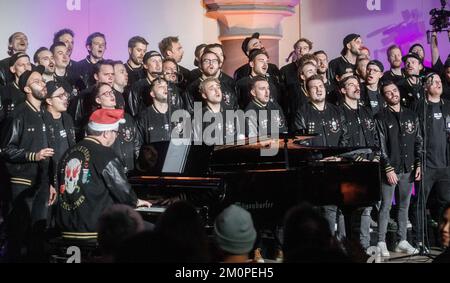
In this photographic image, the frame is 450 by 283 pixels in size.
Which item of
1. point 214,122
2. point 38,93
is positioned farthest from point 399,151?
point 38,93

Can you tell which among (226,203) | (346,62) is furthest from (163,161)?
(346,62)

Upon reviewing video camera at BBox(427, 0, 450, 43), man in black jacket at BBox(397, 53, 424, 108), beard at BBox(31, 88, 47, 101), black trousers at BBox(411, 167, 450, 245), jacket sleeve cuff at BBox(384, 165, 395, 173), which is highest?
video camera at BBox(427, 0, 450, 43)

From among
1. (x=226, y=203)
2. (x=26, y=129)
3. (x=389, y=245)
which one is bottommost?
(x=389, y=245)

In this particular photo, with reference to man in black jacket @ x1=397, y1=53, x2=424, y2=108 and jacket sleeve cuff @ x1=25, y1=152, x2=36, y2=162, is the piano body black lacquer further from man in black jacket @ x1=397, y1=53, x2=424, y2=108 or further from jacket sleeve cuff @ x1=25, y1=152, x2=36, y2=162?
man in black jacket @ x1=397, y1=53, x2=424, y2=108

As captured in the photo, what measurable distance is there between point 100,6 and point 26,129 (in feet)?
13.5

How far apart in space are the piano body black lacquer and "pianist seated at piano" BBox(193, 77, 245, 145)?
108 centimetres

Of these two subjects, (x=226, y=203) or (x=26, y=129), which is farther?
(x=26, y=129)

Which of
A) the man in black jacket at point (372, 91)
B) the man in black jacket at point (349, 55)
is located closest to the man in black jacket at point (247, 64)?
the man in black jacket at point (349, 55)

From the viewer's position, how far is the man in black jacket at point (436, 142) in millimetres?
9789

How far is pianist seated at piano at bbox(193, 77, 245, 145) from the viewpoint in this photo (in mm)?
9312

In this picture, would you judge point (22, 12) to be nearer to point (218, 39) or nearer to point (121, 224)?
point (218, 39)

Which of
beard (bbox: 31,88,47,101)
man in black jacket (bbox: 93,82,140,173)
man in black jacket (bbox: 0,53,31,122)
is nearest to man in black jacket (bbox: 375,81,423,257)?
man in black jacket (bbox: 93,82,140,173)
